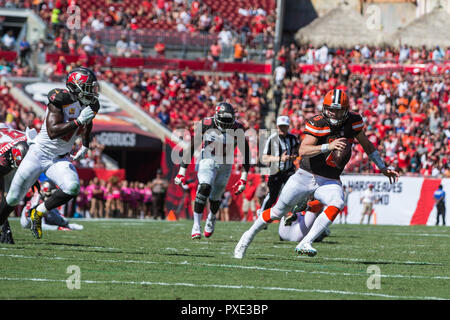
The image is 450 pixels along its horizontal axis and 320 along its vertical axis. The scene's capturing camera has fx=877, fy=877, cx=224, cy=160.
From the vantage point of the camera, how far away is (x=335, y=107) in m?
9.09

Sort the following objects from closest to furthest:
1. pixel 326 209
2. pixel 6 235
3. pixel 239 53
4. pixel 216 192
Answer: pixel 326 209
pixel 6 235
pixel 216 192
pixel 239 53

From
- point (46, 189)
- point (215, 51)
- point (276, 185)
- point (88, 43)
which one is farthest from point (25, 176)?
point (215, 51)

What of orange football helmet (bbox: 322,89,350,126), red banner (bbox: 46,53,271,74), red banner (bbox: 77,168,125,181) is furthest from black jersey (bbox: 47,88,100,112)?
red banner (bbox: 46,53,271,74)

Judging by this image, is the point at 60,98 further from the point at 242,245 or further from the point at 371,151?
the point at 371,151

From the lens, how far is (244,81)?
3256cm

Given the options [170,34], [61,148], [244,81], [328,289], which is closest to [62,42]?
[170,34]

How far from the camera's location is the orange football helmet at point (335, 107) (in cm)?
909

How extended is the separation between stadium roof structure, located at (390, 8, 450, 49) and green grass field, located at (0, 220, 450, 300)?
24.8 meters

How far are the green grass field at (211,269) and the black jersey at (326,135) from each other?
100cm

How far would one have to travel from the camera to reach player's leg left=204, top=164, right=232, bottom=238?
518 inches

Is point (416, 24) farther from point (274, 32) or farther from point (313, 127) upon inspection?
point (313, 127)

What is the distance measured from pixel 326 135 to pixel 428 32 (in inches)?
1138

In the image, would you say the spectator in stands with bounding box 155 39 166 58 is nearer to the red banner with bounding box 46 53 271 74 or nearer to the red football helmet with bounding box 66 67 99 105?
the red banner with bounding box 46 53 271 74

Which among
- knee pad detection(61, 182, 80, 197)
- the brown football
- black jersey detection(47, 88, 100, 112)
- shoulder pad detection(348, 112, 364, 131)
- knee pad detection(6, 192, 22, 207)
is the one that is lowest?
knee pad detection(6, 192, 22, 207)
